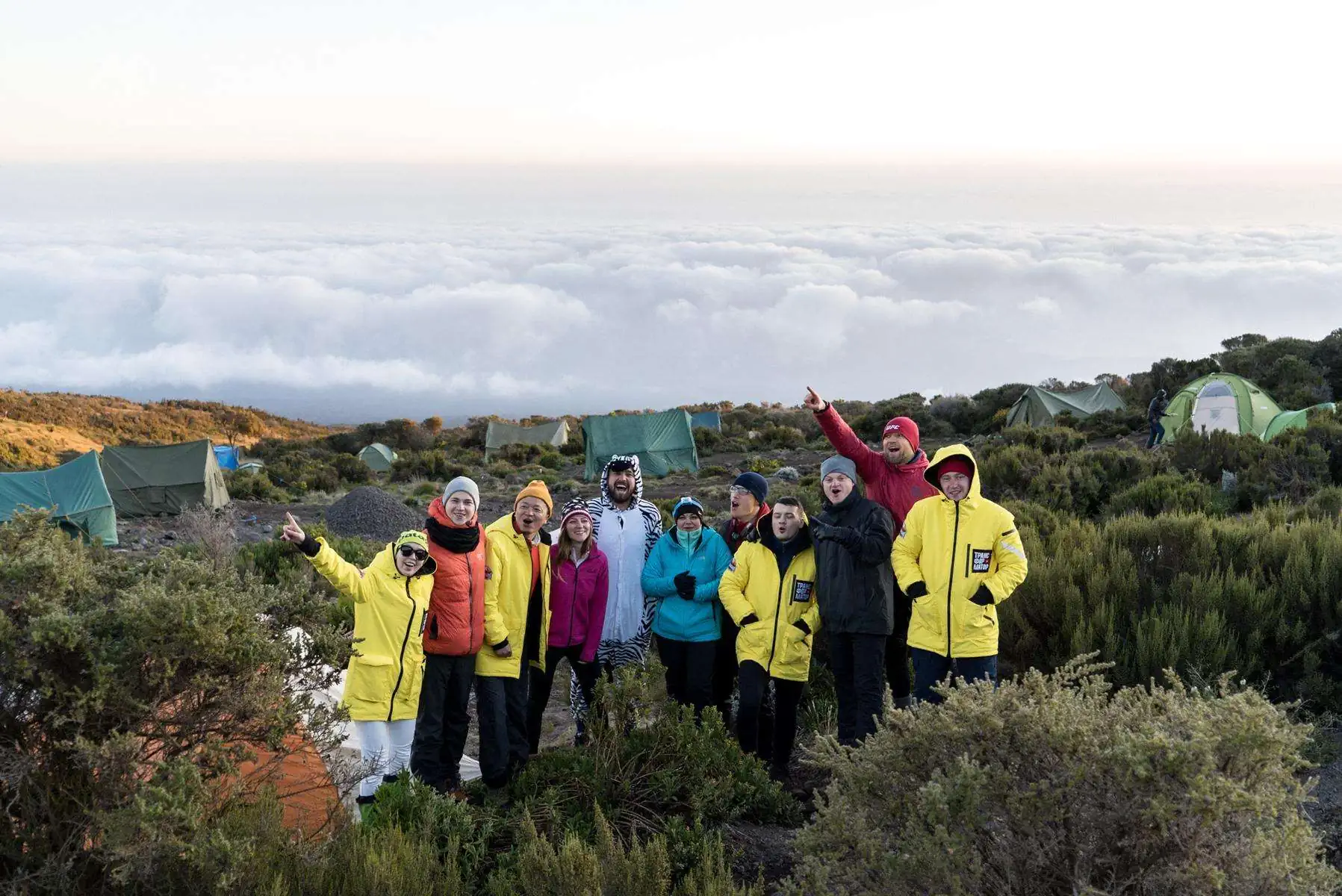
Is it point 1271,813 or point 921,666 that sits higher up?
point 1271,813

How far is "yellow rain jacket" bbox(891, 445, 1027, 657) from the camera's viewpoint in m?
4.73

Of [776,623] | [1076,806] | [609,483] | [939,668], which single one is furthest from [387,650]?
[1076,806]

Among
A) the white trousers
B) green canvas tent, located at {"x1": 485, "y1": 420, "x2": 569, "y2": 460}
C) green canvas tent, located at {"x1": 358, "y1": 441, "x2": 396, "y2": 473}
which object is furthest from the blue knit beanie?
green canvas tent, located at {"x1": 485, "y1": 420, "x2": 569, "y2": 460}

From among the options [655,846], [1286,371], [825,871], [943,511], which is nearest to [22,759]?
[655,846]

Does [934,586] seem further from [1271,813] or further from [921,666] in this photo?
[1271,813]

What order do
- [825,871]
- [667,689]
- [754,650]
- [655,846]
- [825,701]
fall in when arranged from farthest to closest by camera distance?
[825,701] → [667,689] → [754,650] → [655,846] → [825,871]

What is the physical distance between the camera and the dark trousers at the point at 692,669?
5.40 m

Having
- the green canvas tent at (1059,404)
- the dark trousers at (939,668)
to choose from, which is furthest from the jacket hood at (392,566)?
the green canvas tent at (1059,404)

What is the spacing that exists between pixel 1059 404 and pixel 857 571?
78.2ft

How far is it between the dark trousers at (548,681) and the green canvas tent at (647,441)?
18.9 metres

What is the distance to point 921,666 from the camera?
4.87 m

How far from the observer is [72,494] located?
638 inches

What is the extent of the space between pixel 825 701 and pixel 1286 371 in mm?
22337

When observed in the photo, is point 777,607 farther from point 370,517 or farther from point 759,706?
point 370,517
